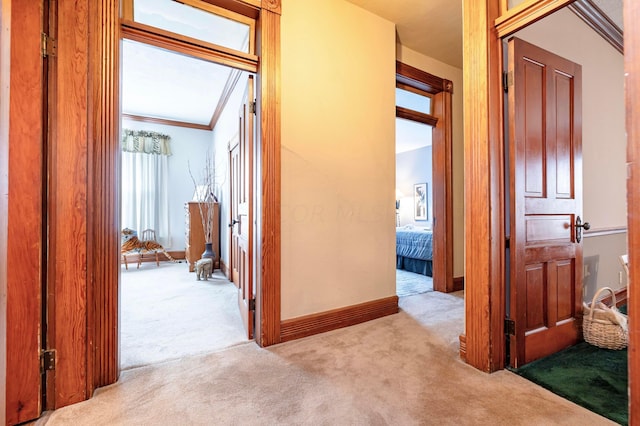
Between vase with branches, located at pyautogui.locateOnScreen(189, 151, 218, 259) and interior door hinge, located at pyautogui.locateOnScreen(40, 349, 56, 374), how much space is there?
3.15 meters

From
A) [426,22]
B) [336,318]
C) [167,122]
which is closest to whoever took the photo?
[336,318]

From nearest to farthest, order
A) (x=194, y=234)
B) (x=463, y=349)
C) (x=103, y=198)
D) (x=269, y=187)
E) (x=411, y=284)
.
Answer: (x=103, y=198)
(x=463, y=349)
(x=269, y=187)
(x=411, y=284)
(x=194, y=234)

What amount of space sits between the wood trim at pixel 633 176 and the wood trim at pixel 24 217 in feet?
7.55

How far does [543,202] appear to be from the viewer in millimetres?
1889

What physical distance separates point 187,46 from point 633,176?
2319 mm

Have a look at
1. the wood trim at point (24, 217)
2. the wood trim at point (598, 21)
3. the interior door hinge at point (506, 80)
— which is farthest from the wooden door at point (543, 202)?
the wood trim at point (24, 217)

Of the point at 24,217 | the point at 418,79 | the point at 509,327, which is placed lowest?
the point at 509,327

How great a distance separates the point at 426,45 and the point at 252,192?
2.71 meters

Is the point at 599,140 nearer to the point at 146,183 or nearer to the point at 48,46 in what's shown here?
the point at 48,46

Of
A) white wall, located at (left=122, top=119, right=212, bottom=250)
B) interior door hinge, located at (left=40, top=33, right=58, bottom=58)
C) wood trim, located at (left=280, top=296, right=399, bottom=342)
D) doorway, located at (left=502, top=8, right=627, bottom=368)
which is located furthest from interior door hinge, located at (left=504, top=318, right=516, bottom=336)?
white wall, located at (left=122, top=119, right=212, bottom=250)

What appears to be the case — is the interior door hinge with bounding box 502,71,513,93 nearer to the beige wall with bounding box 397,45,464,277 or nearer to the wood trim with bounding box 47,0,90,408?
the beige wall with bounding box 397,45,464,277

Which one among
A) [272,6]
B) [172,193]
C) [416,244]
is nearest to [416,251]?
[416,244]

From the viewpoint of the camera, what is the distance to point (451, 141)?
3650 mm

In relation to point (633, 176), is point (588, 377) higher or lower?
lower
